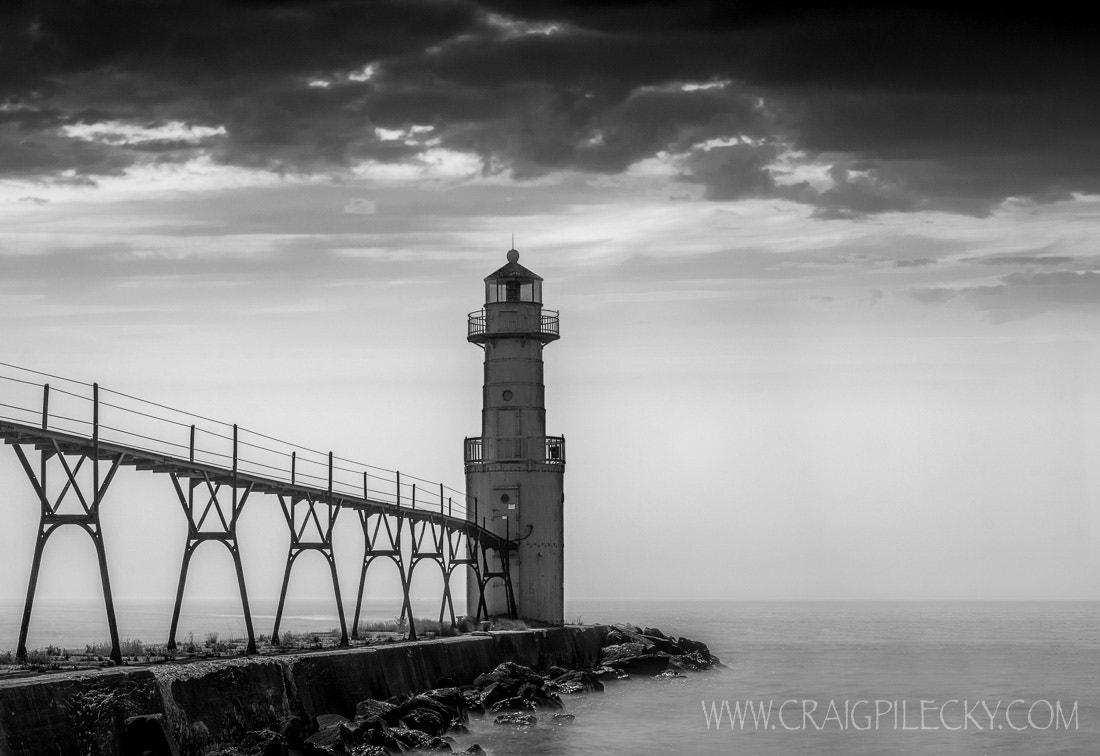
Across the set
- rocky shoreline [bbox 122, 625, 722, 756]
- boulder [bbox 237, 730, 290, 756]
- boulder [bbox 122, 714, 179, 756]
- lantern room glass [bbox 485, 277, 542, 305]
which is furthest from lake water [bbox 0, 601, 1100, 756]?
lantern room glass [bbox 485, 277, 542, 305]

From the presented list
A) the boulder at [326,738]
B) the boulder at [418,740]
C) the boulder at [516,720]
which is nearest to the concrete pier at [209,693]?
the boulder at [326,738]

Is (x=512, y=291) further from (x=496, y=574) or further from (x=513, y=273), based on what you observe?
(x=496, y=574)

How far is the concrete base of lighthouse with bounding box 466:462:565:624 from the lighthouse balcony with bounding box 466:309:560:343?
470cm

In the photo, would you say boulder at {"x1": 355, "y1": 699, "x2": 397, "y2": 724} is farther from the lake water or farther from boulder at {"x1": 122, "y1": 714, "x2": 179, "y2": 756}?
boulder at {"x1": 122, "y1": 714, "x2": 179, "y2": 756}

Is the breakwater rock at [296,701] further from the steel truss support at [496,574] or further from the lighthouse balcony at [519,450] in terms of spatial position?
→ the lighthouse balcony at [519,450]

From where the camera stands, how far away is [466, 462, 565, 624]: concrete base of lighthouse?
5250 cm

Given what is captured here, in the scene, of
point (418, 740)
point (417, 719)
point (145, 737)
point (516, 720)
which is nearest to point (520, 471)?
point (516, 720)

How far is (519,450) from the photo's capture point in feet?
173

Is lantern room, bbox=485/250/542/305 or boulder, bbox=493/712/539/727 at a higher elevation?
lantern room, bbox=485/250/542/305

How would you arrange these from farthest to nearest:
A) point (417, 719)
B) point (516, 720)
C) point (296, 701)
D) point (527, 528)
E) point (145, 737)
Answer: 1. point (527, 528)
2. point (516, 720)
3. point (417, 719)
4. point (296, 701)
5. point (145, 737)

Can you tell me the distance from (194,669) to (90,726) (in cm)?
352

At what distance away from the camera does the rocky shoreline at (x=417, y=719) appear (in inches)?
953

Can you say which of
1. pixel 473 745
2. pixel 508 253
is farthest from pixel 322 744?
pixel 508 253

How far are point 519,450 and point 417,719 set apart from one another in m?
22.5
